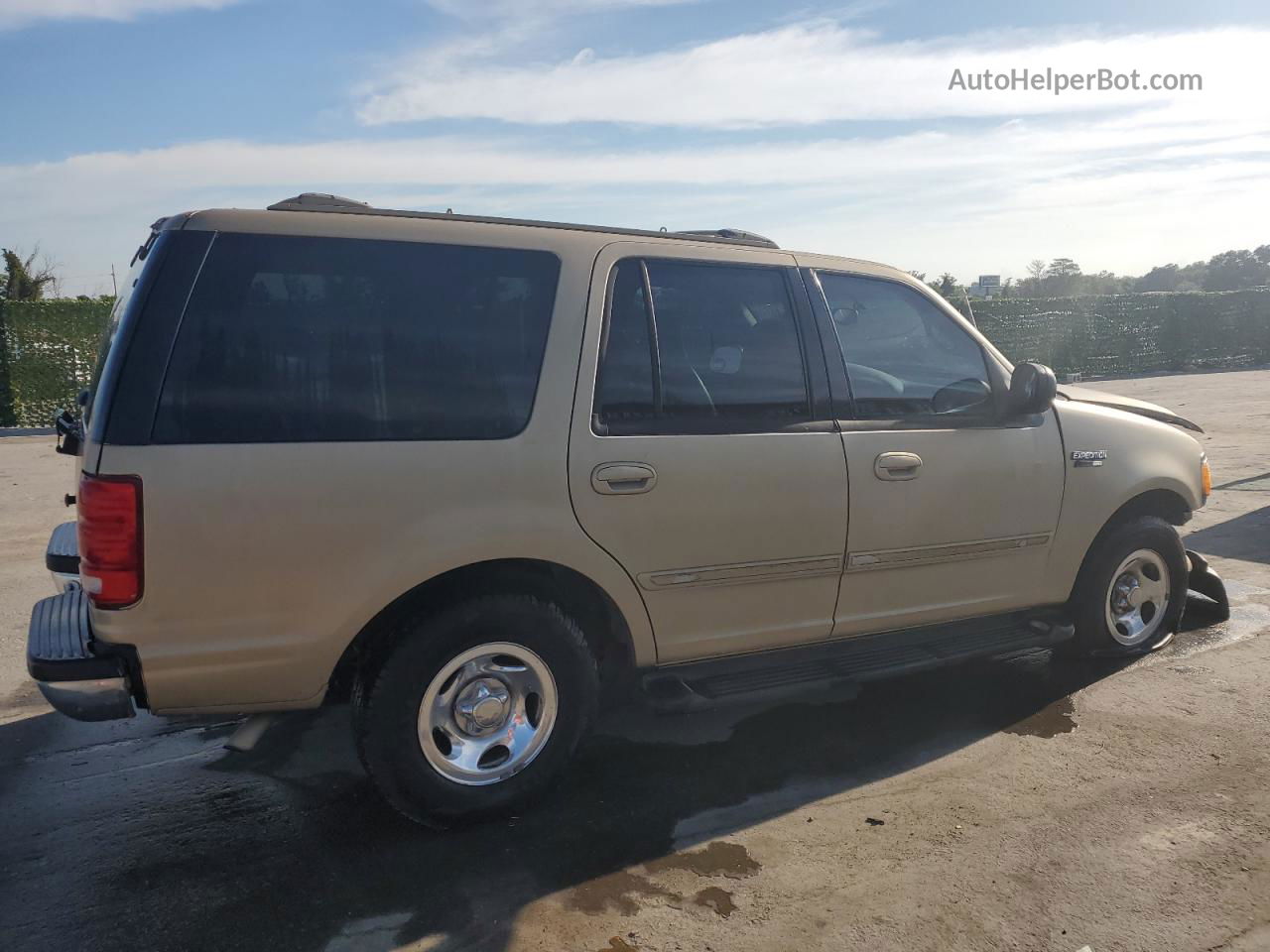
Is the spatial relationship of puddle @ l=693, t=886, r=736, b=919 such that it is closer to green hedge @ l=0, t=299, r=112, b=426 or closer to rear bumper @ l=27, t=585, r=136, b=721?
rear bumper @ l=27, t=585, r=136, b=721

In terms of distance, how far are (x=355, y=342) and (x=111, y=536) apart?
3.04 ft

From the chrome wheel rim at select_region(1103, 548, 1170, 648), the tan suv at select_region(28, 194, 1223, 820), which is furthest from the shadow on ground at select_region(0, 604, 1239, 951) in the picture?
the chrome wheel rim at select_region(1103, 548, 1170, 648)

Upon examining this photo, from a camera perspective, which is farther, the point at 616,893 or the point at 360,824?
the point at 360,824

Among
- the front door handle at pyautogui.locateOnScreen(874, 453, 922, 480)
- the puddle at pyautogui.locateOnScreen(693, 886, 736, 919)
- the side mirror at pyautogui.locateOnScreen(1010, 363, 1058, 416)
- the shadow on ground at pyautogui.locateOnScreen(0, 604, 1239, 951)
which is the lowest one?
the puddle at pyautogui.locateOnScreen(693, 886, 736, 919)

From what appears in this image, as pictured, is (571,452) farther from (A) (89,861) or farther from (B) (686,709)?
(A) (89,861)

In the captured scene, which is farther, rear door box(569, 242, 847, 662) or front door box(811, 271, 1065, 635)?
front door box(811, 271, 1065, 635)

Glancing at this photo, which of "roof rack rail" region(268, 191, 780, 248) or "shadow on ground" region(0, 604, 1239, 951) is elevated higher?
"roof rack rail" region(268, 191, 780, 248)

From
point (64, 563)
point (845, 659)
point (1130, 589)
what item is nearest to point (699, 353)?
point (845, 659)

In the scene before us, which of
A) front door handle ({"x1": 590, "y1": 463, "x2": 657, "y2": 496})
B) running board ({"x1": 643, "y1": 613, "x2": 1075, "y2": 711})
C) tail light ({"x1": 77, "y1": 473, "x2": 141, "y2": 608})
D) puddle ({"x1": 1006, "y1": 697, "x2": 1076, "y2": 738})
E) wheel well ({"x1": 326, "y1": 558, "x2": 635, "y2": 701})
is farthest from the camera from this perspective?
puddle ({"x1": 1006, "y1": 697, "x2": 1076, "y2": 738})

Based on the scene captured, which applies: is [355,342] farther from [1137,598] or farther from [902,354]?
[1137,598]

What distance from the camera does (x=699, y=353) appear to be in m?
3.90

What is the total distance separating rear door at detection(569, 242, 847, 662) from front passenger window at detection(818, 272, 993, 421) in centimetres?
21

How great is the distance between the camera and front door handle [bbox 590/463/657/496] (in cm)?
358

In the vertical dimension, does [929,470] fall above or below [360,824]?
above
